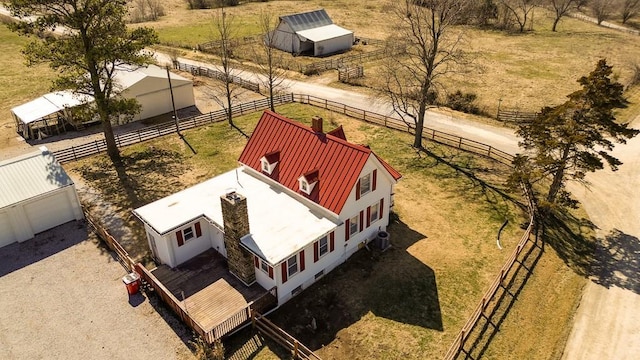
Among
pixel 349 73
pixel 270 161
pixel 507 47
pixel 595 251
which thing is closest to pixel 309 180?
pixel 270 161

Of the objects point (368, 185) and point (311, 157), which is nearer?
point (368, 185)

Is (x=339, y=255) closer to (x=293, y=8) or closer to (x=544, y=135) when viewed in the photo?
(x=544, y=135)

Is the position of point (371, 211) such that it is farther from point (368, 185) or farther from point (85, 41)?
point (85, 41)

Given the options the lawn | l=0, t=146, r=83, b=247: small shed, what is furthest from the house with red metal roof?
l=0, t=146, r=83, b=247: small shed

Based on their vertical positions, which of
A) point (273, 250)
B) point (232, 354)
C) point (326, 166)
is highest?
point (326, 166)

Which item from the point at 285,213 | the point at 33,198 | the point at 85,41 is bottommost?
the point at 33,198

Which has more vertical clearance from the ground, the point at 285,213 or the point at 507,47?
the point at 507,47

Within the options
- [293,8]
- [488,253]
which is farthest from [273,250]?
[293,8]

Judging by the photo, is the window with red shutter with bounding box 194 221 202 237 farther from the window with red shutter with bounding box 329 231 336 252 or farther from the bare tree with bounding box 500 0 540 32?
the bare tree with bounding box 500 0 540 32
